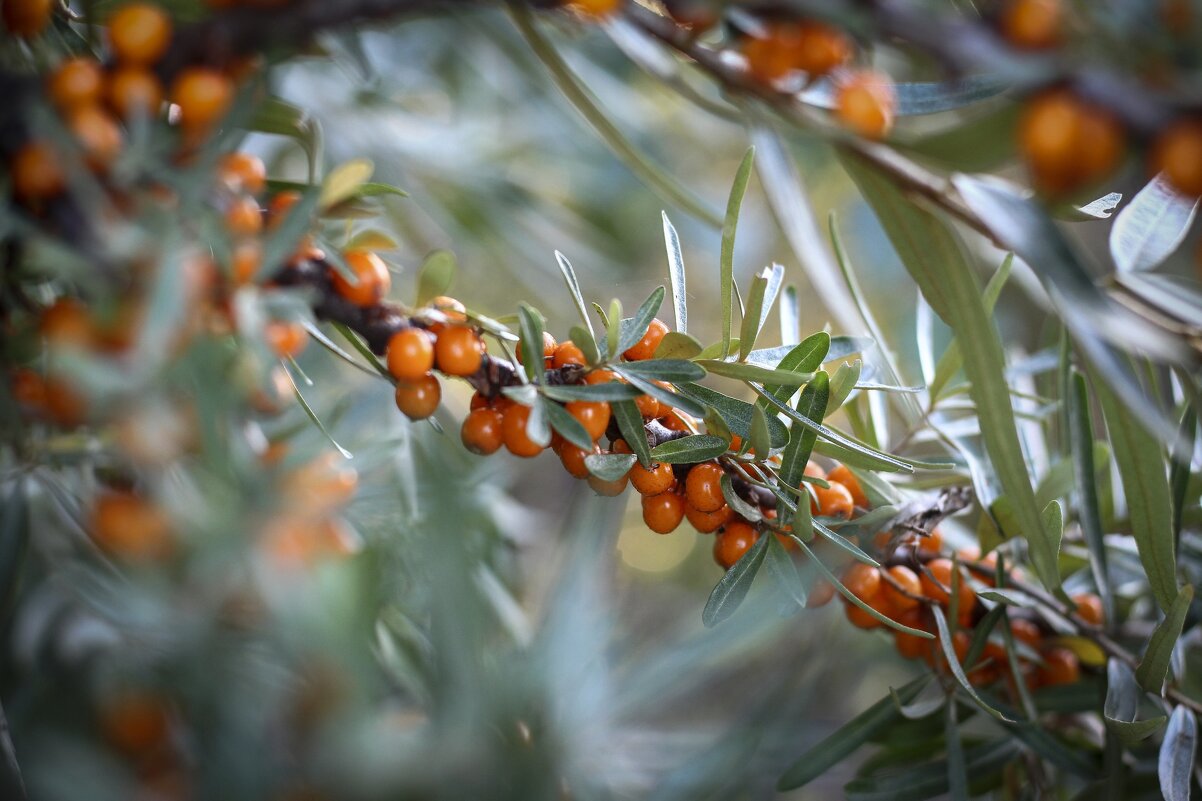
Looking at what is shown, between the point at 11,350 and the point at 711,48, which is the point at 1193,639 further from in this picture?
the point at 11,350

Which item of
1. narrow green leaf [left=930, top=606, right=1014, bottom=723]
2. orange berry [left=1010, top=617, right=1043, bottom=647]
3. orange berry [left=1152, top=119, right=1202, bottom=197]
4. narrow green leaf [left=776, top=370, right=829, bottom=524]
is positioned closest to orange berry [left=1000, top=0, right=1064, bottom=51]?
orange berry [left=1152, top=119, right=1202, bottom=197]

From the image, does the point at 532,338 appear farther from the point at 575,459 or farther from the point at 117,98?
the point at 117,98

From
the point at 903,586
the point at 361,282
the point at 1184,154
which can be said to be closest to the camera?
the point at 1184,154

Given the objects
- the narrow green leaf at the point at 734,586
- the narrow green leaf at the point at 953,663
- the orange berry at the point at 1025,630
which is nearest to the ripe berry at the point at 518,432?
the narrow green leaf at the point at 734,586

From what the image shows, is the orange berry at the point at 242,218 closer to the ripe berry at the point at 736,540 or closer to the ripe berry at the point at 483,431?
the ripe berry at the point at 483,431

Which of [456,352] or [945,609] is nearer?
[456,352]

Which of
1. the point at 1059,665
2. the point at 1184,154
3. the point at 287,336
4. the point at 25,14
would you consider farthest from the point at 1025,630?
the point at 25,14
